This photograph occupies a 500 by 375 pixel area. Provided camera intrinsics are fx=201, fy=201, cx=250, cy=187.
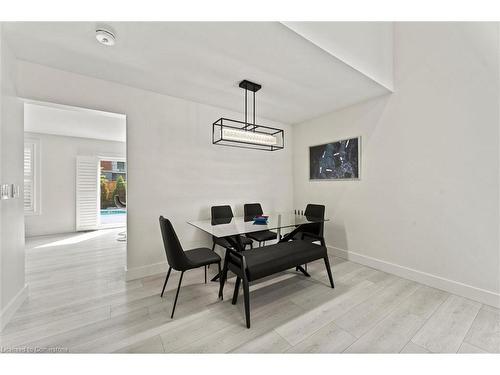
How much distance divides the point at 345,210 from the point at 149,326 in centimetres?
288

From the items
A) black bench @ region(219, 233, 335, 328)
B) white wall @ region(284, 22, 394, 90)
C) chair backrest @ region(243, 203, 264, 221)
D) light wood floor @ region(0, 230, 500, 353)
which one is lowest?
light wood floor @ region(0, 230, 500, 353)

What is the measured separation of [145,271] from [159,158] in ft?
4.75

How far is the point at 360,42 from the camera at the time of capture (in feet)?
6.92

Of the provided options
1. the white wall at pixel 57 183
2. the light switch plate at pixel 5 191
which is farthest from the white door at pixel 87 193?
the light switch plate at pixel 5 191

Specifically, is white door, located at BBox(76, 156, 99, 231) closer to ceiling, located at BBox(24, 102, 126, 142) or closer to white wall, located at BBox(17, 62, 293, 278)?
ceiling, located at BBox(24, 102, 126, 142)

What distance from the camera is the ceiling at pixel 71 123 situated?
3.40 m

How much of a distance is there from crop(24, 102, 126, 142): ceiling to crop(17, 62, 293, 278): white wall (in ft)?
2.90

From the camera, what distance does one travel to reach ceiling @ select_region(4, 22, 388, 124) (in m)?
1.58

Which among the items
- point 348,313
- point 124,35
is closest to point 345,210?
point 348,313

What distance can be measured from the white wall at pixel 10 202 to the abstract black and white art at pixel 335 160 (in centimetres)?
374

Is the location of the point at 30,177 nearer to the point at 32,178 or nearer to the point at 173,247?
the point at 32,178

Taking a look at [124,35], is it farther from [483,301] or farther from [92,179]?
[92,179]

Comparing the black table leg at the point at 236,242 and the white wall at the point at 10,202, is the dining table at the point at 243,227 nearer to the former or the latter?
the black table leg at the point at 236,242

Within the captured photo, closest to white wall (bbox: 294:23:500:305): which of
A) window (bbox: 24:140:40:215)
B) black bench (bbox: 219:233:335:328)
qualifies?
black bench (bbox: 219:233:335:328)
